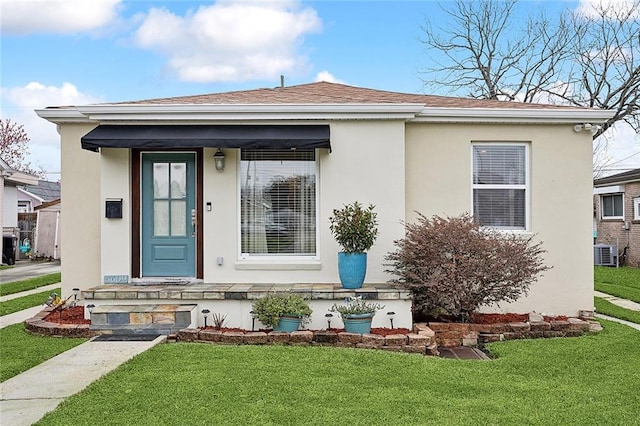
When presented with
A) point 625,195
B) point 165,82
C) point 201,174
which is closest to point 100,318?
point 201,174

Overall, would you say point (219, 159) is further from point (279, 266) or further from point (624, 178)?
point (624, 178)

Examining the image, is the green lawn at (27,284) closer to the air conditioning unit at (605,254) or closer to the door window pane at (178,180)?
the door window pane at (178,180)

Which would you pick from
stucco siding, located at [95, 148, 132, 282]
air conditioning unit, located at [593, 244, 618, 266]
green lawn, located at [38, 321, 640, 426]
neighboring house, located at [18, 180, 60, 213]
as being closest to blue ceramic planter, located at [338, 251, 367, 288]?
green lawn, located at [38, 321, 640, 426]

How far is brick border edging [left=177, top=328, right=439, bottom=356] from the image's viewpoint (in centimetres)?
704

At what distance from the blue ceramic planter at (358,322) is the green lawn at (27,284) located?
9011mm

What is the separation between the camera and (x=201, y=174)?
886 centimetres

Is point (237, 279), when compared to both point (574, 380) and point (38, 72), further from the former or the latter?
point (38, 72)

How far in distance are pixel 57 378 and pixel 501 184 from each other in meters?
7.22

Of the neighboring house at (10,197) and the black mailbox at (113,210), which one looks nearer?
the black mailbox at (113,210)

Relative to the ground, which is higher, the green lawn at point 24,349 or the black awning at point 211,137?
the black awning at point 211,137

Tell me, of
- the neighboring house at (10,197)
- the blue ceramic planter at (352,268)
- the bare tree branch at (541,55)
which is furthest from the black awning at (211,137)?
the bare tree branch at (541,55)

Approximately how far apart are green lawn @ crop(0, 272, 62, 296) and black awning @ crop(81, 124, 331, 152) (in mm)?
6444

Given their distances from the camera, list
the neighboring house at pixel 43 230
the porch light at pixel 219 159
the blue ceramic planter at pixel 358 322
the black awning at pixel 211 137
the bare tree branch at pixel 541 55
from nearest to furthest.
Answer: the blue ceramic planter at pixel 358 322 → the black awning at pixel 211 137 → the porch light at pixel 219 159 → the neighboring house at pixel 43 230 → the bare tree branch at pixel 541 55

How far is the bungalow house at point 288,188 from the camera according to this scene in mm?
8344
